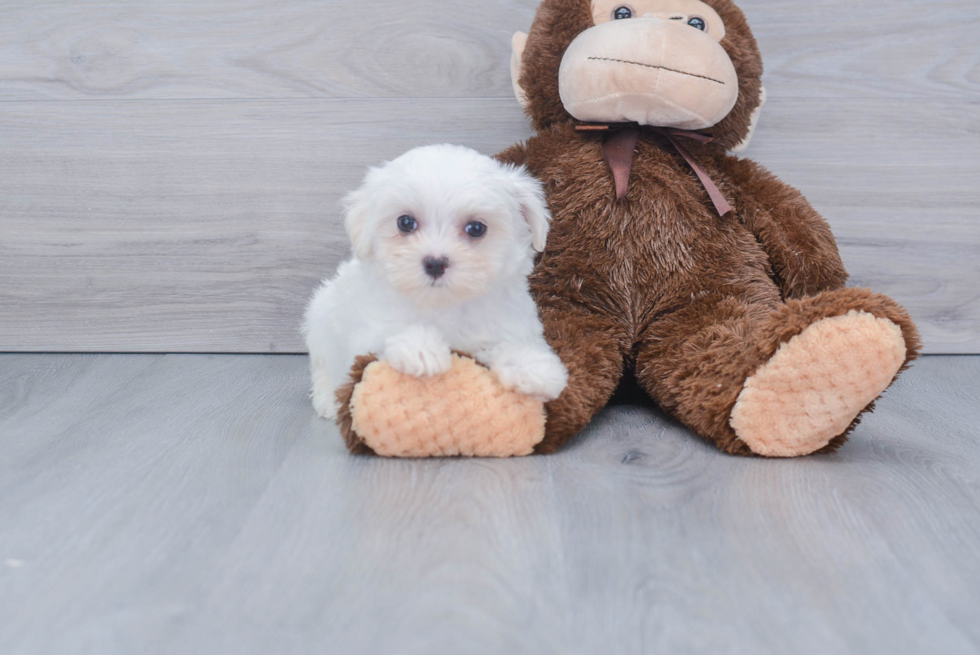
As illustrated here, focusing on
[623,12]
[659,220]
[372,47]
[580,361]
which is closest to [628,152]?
[659,220]

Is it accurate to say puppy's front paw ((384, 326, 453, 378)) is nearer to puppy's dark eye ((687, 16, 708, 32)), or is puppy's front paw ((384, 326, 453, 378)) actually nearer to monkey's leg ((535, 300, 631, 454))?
monkey's leg ((535, 300, 631, 454))

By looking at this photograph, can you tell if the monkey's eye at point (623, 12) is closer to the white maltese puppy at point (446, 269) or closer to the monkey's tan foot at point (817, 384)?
the white maltese puppy at point (446, 269)

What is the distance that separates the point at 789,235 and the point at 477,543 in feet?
2.47

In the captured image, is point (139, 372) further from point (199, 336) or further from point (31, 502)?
point (31, 502)

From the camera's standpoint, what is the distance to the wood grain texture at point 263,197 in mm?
1550

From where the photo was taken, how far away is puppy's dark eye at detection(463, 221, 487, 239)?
1.02 metres

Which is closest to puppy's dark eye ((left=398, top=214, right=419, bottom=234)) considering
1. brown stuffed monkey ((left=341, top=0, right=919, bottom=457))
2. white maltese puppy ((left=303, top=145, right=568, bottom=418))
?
white maltese puppy ((left=303, top=145, right=568, bottom=418))

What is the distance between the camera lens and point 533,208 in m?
1.07

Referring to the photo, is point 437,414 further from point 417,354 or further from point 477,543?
point 477,543

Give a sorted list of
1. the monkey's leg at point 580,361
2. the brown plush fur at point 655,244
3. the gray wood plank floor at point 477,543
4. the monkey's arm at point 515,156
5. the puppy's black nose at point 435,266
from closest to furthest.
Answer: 1. the gray wood plank floor at point 477,543
2. the puppy's black nose at point 435,266
3. the monkey's leg at point 580,361
4. the brown plush fur at point 655,244
5. the monkey's arm at point 515,156

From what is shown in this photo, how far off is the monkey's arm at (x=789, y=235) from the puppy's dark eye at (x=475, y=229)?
0.50 m

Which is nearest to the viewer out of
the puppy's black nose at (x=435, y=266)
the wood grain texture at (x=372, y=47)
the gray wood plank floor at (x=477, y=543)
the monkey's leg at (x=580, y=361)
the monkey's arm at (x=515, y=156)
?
the gray wood plank floor at (x=477, y=543)

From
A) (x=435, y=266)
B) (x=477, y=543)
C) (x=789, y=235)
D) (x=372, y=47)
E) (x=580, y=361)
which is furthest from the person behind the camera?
(x=372, y=47)

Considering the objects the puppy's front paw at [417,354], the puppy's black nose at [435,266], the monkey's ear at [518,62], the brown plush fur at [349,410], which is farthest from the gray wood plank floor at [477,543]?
the monkey's ear at [518,62]
